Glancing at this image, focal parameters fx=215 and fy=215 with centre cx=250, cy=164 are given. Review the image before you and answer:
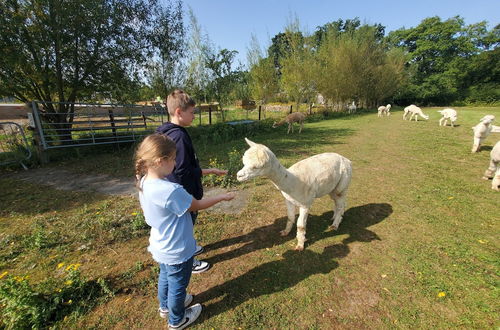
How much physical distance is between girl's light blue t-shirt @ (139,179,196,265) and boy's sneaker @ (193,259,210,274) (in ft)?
4.26

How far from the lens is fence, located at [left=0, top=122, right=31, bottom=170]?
291 inches

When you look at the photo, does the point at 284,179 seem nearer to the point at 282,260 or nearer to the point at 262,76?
the point at 282,260

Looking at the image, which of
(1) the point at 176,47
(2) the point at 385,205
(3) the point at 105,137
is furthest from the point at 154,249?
(1) the point at 176,47

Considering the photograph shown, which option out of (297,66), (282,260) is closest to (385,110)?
(297,66)

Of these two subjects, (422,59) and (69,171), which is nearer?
(69,171)

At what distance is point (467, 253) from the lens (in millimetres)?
3529

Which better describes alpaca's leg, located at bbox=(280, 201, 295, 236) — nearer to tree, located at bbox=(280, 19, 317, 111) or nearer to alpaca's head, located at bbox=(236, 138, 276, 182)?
alpaca's head, located at bbox=(236, 138, 276, 182)

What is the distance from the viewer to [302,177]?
3.52 metres

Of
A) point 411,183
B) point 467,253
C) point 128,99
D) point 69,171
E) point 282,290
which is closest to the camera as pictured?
point 282,290

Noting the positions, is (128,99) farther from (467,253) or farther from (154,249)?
(467,253)

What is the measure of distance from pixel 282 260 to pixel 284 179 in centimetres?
131

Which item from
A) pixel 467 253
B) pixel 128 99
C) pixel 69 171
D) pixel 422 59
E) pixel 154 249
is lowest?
pixel 467 253

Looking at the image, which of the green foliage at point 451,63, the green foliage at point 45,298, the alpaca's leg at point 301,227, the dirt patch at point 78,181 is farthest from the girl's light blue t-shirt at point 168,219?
the green foliage at point 451,63

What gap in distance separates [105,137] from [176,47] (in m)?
6.47
